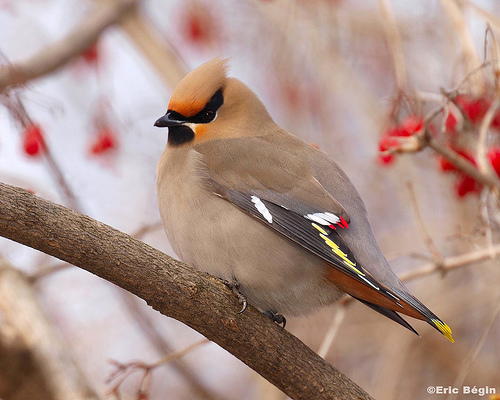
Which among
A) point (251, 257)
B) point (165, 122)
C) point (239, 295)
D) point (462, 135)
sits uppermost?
point (462, 135)

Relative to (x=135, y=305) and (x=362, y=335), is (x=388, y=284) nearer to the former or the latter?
(x=135, y=305)

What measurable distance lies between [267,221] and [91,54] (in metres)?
2.66

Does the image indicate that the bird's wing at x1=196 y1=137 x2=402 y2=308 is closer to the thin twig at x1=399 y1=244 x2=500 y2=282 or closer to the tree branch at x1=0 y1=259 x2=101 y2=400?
the thin twig at x1=399 y1=244 x2=500 y2=282

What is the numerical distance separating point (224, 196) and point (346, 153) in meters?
3.27

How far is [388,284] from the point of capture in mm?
2846

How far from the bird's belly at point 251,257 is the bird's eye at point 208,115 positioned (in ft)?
1.63

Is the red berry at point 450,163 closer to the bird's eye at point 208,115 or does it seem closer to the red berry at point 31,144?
the bird's eye at point 208,115

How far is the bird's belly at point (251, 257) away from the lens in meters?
2.93

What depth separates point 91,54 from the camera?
5.01 meters

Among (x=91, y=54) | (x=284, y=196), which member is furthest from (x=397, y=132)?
(x=91, y=54)

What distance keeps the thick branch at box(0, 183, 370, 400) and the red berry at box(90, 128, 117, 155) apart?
2010 millimetres

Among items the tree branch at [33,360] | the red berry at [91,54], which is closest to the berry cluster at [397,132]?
the tree branch at [33,360]

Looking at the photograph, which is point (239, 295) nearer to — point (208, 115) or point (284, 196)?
point (284, 196)

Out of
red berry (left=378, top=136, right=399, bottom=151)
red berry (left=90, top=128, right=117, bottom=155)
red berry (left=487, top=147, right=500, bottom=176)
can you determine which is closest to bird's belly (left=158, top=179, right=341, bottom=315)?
red berry (left=378, top=136, right=399, bottom=151)
